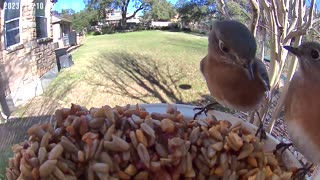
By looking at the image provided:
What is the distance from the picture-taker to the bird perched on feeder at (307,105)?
0.76m

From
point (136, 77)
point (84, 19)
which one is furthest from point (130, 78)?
point (84, 19)

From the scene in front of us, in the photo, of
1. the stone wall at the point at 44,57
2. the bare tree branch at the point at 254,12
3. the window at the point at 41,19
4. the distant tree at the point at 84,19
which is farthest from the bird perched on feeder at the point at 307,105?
the distant tree at the point at 84,19

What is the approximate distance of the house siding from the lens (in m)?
4.52

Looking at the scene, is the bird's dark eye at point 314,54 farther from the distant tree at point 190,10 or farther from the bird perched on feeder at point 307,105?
the distant tree at point 190,10

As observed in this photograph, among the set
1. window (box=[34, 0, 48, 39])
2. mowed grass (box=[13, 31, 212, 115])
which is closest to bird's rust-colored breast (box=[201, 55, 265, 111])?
mowed grass (box=[13, 31, 212, 115])

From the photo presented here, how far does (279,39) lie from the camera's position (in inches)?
74.1

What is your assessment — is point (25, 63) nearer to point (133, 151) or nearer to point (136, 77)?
point (136, 77)

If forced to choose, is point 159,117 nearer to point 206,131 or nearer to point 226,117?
point 206,131

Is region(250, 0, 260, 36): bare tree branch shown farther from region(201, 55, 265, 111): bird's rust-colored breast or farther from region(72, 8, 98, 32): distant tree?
region(72, 8, 98, 32): distant tree

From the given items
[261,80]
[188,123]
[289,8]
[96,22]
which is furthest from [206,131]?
[96,22]

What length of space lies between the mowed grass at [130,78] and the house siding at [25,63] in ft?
0.72

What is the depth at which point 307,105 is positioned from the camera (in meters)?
0.77

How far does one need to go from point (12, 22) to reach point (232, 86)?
4.26 metres

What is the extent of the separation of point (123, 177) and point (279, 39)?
5.01ft
